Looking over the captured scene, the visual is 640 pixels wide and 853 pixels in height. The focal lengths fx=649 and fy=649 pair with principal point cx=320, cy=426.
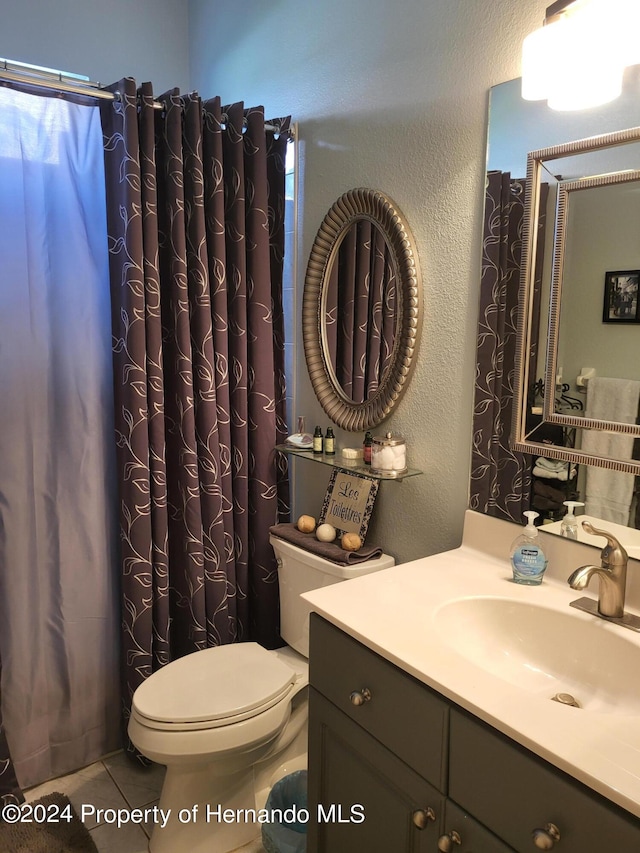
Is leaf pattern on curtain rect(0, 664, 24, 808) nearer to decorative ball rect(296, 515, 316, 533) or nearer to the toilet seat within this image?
the toilet seat

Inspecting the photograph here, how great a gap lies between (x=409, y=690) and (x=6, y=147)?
1765mm

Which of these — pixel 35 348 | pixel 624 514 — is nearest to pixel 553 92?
pixel 624 514

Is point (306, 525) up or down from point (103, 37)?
down

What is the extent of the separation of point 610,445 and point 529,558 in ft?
0.98

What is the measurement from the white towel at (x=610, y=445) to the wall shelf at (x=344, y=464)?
20.7 inches

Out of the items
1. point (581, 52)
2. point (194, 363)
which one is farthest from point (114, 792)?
point (581, 52)

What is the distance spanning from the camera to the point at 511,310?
60.3 inches

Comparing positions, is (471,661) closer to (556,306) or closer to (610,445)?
(610,445)

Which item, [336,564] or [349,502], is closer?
[336,564]

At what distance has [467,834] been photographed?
103cm

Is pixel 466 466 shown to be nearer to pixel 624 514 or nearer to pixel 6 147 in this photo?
pixel 624 514

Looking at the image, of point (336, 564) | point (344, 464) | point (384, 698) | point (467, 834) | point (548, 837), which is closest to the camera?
point (548, 837)

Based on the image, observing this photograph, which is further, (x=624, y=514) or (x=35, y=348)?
(x=35, y=348)

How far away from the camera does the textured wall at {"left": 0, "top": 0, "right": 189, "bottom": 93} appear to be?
7.46ft
